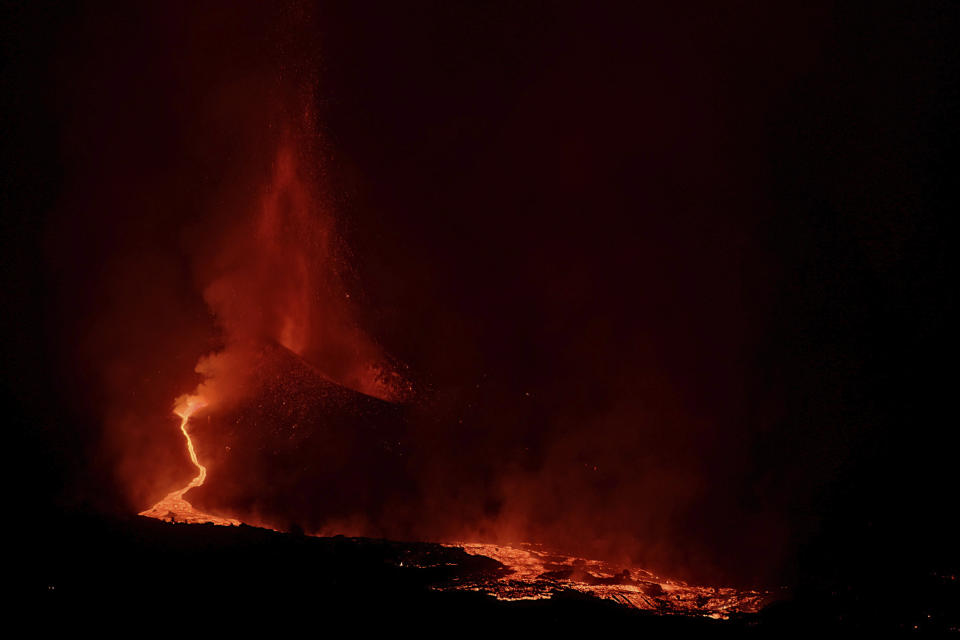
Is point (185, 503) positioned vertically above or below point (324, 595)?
above

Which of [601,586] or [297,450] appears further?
[297,450]

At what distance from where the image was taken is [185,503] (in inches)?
271

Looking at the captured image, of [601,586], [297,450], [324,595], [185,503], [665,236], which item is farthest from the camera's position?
[665,236]

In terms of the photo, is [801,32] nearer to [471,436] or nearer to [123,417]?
[471,436]

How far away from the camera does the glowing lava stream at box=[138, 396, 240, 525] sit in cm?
638

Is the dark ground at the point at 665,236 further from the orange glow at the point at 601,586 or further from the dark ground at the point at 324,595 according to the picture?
the orange glow at the point at 601,586

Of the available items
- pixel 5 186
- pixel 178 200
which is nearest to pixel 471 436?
pixel 178 200

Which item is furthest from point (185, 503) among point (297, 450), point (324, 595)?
point (324, 595)

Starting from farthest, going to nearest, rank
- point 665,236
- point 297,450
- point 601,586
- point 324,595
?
point 665,236 < point 297,450 < point 601,586 < point 324,595

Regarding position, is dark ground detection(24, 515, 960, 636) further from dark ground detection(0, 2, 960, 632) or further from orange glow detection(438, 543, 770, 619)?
dark ground detection(0, 2, 960, 632)

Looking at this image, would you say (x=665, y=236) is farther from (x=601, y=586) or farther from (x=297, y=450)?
(x=297, y=450)

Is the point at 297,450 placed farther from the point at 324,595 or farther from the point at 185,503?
the point at 324,595

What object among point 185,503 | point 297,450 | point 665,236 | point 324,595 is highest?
point 665,236

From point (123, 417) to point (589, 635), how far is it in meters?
6.33
